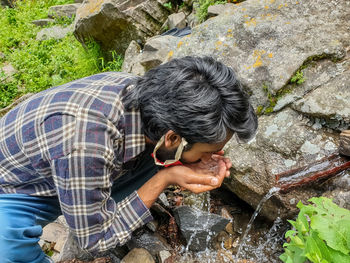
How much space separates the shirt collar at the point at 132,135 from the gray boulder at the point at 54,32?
6.44 m

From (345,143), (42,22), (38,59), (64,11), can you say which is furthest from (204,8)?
(42,22)

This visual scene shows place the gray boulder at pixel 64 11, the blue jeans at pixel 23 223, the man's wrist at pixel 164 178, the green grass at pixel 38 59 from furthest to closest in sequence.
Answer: the gray boulder at pixel 64 11, the green grass at pixel 38 59, the man's wrist at pixel 164 178, the blue jeans at pixel 23 223

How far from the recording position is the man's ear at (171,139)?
66.6 inches

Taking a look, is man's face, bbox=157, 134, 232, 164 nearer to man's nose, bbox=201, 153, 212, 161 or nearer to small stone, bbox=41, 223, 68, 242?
man's nose, bbox=201, 153, 212, 161

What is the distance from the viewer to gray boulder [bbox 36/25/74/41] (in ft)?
24.1

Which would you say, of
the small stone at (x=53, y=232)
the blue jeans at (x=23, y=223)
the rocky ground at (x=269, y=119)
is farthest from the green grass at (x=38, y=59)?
the blue jeans at (x=23, y=223)

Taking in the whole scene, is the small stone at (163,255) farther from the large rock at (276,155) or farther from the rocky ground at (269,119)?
the large rock at (276,155)

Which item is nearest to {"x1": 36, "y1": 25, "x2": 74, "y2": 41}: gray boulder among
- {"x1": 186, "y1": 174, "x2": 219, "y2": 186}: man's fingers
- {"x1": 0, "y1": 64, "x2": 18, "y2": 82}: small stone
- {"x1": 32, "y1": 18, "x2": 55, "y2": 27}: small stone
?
{"x1": 32, "y1": 18, "x2": 55, "y2": 27}: small stone

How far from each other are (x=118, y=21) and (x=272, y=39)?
328 cm

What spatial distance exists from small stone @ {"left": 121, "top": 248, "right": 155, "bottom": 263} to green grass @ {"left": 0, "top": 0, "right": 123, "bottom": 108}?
3711 millimetres

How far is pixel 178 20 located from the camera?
17.4 feet

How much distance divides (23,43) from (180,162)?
7.15 meters

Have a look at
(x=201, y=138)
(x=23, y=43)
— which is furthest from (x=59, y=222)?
(x=23, y=43)

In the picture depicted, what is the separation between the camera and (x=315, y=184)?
2.42 metres
